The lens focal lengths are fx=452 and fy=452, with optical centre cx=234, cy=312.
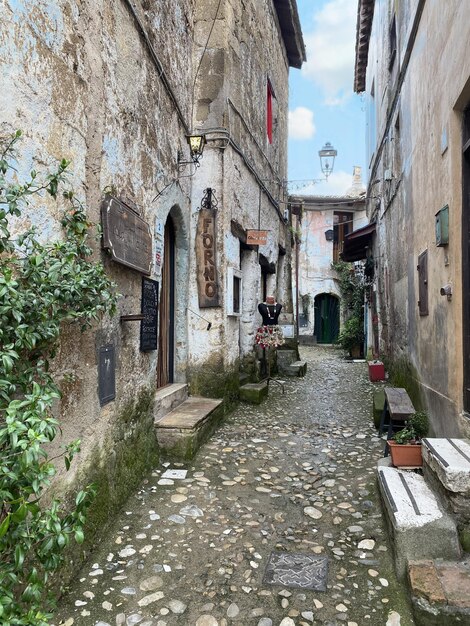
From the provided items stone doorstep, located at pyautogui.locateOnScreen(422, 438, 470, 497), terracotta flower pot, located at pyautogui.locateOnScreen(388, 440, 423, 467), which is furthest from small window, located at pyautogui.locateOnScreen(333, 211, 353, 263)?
stone doorstep, located at pyautogui.locateOnScreen(422, 438, 470, 497)

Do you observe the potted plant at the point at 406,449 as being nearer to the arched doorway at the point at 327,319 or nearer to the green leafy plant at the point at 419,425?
the green leafy plant at the point at 419,425

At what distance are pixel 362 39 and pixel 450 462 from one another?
12388 millimetres

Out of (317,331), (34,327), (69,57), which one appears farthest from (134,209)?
(317,331)

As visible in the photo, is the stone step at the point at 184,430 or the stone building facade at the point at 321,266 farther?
the stone building facade at the point at 321,266

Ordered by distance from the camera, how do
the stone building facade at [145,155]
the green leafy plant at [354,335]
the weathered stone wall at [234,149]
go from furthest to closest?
1. the green leafy plant at [354,335]
2. the weathered stone wall at [234,149]
3. the stone building facade at [145,155]

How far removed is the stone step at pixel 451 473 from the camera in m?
2.51

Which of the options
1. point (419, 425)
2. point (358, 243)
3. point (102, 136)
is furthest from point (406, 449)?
point (358, 243)

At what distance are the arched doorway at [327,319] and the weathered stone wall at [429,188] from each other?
10998mm

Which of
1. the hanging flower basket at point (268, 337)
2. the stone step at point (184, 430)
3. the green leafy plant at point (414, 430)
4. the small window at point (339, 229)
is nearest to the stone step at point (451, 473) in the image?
the green leafy plant at point (414, 430)

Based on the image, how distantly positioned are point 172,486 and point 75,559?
122cm

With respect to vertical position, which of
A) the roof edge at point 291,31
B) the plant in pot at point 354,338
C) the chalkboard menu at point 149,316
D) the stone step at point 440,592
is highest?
the roof edge at point 291,31

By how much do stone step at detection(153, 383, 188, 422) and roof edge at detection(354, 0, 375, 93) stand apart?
1029cm

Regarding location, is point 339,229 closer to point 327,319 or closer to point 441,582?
point 327,319

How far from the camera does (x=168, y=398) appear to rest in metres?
4.89
